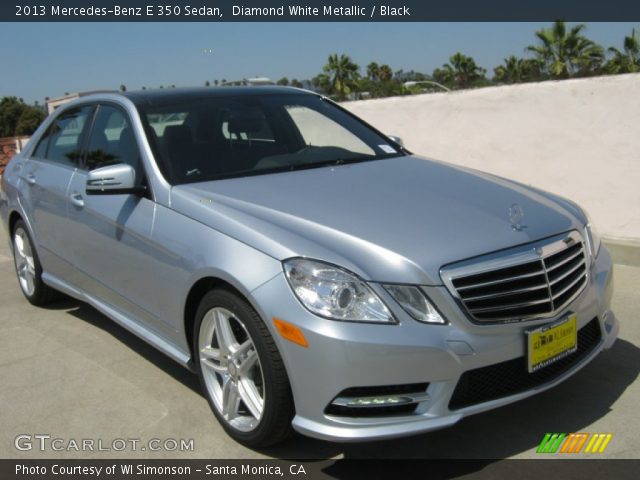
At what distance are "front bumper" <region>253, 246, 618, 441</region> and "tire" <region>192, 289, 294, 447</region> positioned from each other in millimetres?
84

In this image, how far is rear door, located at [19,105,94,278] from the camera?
465 cm

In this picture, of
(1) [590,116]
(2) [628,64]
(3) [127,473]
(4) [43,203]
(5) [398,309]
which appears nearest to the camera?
(5) [398,309]

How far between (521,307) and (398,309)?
545 mm

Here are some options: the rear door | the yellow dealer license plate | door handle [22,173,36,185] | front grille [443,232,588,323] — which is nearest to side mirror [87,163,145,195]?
the rear door

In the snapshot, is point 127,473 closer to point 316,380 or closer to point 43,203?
point 316,380

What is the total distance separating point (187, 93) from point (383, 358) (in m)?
2.48

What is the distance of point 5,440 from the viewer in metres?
3.41

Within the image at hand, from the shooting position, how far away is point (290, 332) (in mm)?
2674

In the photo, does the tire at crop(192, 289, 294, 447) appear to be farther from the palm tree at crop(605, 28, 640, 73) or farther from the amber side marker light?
the palm tree at crop(605, 28, 640, 73)

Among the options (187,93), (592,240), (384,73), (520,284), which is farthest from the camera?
(384,73)

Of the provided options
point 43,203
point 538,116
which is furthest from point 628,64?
point 43,203

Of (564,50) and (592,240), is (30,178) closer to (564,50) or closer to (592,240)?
(592,240)

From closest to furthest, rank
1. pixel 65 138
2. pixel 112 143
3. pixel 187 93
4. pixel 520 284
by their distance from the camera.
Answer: pixel 520 284 → pixel 112 143 → pixel 187 93 → pixel 65 138

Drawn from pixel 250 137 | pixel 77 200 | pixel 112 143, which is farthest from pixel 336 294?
pixel 77 200
